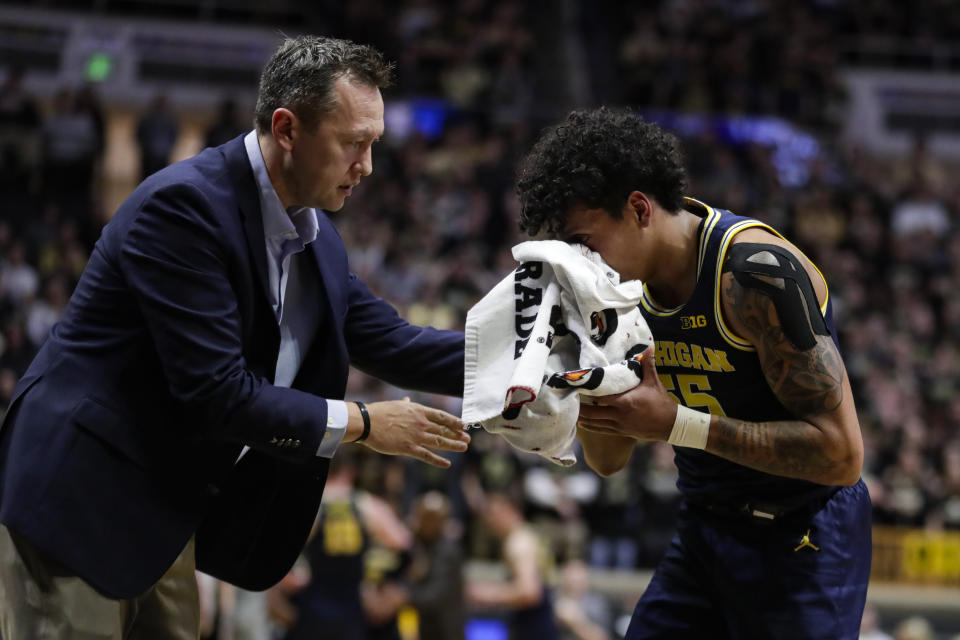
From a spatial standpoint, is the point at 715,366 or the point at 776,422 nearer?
the point at 776,422

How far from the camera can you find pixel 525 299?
3.20 m

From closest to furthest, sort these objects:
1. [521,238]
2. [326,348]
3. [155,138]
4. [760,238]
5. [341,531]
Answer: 1. [760,238]
2. [326,348]
3. [341,531]
4. [521,238]
5. [155,138]

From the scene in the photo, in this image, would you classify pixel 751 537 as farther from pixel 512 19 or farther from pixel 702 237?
pixel 512 19

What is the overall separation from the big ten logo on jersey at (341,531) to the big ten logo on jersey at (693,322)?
14.3ft

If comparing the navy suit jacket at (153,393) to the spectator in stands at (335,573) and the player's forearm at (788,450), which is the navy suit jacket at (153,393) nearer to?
the player's forearm at (788,450)

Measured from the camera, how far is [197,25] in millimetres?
16375

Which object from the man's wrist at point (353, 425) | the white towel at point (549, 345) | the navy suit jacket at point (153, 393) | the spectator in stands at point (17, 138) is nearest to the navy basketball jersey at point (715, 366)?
the white towel at point (549, 345)

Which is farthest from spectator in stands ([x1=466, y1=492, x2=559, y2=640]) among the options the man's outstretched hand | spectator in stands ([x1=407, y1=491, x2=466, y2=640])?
the man's outstretched hand

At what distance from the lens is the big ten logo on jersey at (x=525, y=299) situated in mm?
3164

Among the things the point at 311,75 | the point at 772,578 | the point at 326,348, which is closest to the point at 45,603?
the point at 326,348

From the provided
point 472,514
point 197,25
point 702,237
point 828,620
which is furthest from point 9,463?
point 197,25

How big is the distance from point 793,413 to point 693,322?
0.40 m

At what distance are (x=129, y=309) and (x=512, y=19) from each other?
1494 cm

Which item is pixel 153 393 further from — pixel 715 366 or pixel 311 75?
pixel 715 366
